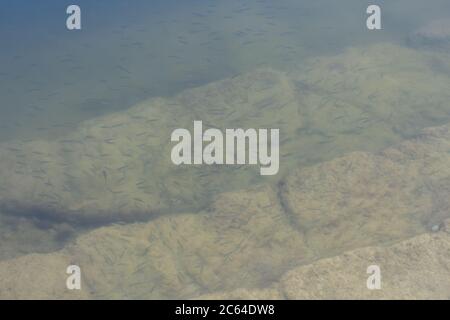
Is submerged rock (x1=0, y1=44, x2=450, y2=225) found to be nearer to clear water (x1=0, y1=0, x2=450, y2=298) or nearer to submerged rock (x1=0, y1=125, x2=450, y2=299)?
clear water (x1=0, y1=0, x2=450, y2=298)

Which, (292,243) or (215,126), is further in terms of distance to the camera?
(215,126)

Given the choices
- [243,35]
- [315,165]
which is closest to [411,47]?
[243,35]

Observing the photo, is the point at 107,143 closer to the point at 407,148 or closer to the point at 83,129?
the point at 83,129

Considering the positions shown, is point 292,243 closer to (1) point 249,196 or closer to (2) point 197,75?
(1) point 249,196

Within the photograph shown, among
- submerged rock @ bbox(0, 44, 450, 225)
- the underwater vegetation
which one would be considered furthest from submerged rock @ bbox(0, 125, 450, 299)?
submerged rock @ bbox(0, 44, 450, 225)

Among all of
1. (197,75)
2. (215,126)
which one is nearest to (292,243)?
(215,126)

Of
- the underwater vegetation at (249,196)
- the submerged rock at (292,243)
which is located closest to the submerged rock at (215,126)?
the underwater vegetation at (249,196)

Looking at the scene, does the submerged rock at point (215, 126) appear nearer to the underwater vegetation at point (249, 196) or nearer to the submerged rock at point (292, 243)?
the underwater vegetation at point (249, 196)

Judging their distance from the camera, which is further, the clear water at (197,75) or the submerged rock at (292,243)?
the clear water at (197,75)
